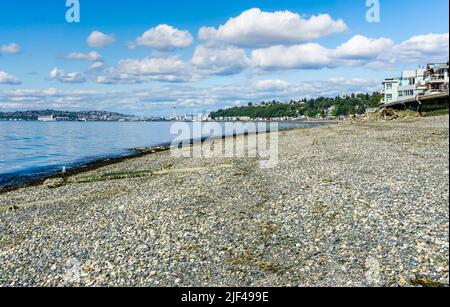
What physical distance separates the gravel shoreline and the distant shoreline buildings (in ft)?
259

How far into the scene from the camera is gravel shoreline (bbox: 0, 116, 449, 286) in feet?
32.0

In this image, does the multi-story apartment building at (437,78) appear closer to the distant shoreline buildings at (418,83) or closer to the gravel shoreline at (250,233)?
the distant shoreline buildings at (418,83)

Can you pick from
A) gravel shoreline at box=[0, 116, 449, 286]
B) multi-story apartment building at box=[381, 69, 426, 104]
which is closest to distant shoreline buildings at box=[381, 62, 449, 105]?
multi-story apartment building at box=[381, 69, 426, 104]

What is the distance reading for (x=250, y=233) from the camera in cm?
1270

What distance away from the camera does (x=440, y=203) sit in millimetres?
12984

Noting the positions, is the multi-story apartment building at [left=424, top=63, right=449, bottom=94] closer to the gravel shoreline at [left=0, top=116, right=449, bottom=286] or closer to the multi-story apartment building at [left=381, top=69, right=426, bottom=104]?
the multi-story apartment building at [left=381, top=69, right=426, bottom=104]

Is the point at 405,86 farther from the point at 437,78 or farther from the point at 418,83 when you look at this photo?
the point at 437,78

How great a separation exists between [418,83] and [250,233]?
10734cm

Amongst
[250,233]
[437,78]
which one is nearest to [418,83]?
[437,78]

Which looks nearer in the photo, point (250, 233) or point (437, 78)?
point (250, 233)

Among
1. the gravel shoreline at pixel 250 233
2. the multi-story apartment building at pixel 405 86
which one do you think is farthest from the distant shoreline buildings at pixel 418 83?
the gravel shoreline at pixel 250 233

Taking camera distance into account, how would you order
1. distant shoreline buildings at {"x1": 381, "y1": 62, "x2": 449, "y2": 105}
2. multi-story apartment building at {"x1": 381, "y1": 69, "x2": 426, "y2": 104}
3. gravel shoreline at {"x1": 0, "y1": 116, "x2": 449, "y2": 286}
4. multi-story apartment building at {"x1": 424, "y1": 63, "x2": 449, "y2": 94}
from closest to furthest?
gravel shoreline at {"x1": 0, "y1": 116, "x2": 449, "y2": 286} → multi-story apartment building at {"x1": 424, "y1": 63, "x2": 449, "y2": 94} → distant shoreline buildings at {"x1": 381, "y1": 62, "x2": 449, "y2": 105} → multi-story apartment building at {"x1": 381, "y1": 69, "x2": 426, "y2": 104}
